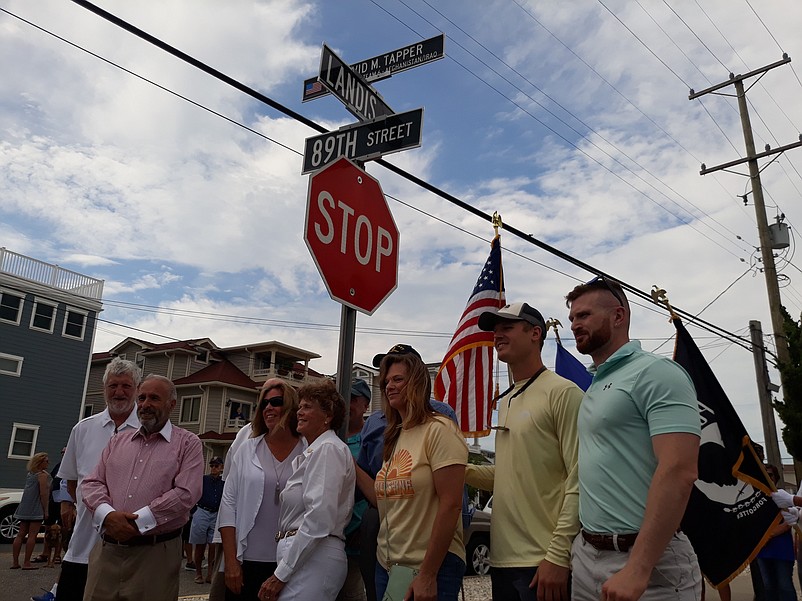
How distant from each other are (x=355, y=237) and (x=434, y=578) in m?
1.93

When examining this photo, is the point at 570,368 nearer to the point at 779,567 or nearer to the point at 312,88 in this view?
the point at 779,567

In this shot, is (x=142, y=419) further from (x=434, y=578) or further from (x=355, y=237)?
(x=434, y=578)

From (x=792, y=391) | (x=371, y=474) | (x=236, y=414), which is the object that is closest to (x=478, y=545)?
Result: (x=371, y=474)

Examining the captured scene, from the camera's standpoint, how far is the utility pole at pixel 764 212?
56.5 ft

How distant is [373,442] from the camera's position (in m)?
4.27

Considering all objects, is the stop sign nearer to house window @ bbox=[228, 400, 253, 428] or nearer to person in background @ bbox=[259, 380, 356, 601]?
person in background @ bbox=[259, 380, 356, 601]

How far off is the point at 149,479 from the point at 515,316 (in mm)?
2464

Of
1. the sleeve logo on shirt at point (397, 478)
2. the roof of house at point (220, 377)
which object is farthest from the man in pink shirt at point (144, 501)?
the roof of house at point (220, 377)

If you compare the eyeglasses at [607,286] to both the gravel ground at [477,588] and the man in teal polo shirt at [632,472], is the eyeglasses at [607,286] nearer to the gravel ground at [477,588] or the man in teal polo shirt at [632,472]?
the man in teal polo shirt at [632,472]

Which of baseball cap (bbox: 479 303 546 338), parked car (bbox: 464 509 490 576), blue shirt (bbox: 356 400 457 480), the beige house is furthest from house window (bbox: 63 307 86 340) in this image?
baseball cap (bbox: 479 303 546 338)

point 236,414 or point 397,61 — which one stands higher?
point 397,61

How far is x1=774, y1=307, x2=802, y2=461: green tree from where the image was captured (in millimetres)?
16547

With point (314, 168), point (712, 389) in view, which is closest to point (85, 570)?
point (314, 168)

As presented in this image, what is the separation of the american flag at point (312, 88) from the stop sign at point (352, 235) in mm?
1034
